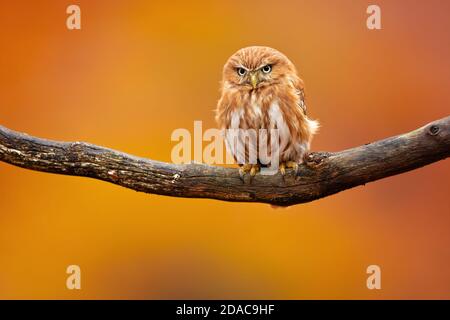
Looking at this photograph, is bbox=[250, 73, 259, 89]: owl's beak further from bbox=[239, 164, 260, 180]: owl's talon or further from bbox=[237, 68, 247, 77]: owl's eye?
bbox=[239, 164, 260, 180]: owl's talon

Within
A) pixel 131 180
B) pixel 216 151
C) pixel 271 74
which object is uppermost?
pixel 271 74

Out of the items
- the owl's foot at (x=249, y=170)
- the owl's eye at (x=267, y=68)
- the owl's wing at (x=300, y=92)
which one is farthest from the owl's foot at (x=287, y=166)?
the owl's eye at (x=267, y=68)

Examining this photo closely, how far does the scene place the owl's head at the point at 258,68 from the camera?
2.80 metres

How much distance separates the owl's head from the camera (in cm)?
280

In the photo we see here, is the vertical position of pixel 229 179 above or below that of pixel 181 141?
below

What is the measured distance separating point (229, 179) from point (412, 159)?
83cm

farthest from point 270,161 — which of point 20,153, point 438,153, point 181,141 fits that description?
point 20,153

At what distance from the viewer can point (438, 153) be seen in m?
2.31

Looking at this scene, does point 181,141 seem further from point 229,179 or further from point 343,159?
point 343,159

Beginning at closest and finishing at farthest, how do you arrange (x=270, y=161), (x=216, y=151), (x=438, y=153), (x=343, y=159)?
1. (x=438, y=153)
2. (x=343, y=159)
3. (x=270, y=161)
4. (x=216, y=151)

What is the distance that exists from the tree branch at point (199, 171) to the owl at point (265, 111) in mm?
180

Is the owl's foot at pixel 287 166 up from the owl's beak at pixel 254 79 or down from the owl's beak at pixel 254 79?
down

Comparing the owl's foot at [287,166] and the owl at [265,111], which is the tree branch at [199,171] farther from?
the owl at [265,111]

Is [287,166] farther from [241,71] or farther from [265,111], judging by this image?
[241,71]
